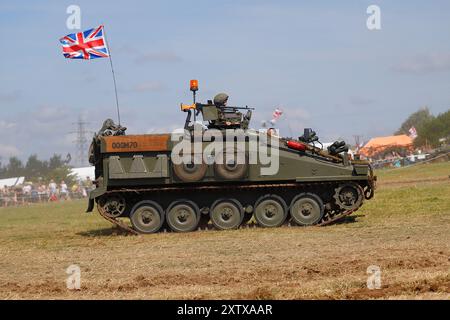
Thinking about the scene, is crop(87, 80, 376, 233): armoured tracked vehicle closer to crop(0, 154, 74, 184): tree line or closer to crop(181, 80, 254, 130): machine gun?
crop(181, 80, 254, 130): machine gun

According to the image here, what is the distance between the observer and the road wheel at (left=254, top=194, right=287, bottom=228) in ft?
64.3

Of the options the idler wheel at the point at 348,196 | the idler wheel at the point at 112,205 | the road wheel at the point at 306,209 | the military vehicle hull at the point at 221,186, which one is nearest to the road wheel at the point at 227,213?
the military vehicle hull at the point at 221,186

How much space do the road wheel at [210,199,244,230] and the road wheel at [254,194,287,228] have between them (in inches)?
18.0

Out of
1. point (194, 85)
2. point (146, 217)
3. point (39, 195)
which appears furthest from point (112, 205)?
point (39, 195)

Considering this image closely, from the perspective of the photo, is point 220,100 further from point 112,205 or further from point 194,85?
point 112,205

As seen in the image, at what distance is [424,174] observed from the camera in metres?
41.2

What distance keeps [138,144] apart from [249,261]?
7113 millimetres

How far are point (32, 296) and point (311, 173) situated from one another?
9878mm

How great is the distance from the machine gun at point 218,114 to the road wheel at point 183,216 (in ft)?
7.03

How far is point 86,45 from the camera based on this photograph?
22781mm

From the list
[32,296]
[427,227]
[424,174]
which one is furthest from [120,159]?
[424,174]

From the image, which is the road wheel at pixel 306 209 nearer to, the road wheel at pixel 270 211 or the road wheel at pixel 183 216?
the road wheel at pixel 270 211

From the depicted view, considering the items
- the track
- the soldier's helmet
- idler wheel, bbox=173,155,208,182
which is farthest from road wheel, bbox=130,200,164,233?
the soldier's helmet
